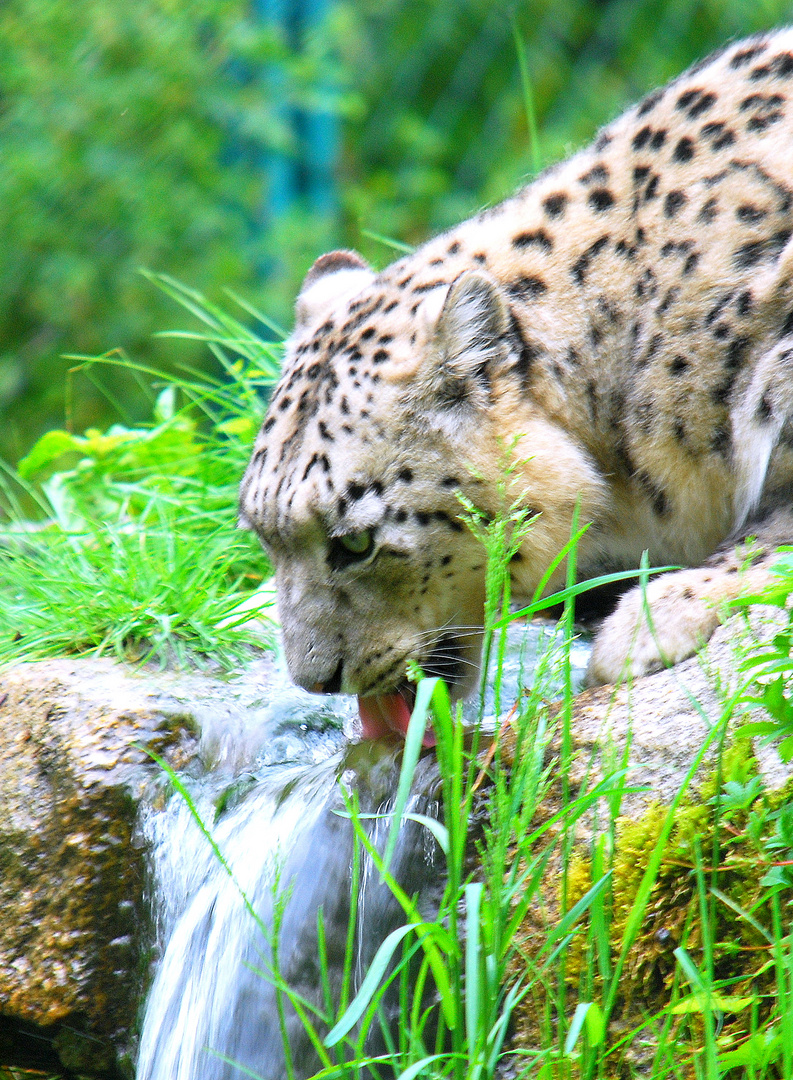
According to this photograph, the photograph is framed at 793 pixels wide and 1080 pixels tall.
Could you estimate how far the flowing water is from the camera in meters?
2.70

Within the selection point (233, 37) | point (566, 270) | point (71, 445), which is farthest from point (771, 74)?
point (233, 37)

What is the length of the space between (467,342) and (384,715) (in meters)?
0.91

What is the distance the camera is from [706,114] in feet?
10.8

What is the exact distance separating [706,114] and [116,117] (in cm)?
519

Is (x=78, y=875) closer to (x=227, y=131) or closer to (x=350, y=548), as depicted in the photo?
(x=350, y=548)

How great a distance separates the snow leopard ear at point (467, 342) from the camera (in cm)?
302

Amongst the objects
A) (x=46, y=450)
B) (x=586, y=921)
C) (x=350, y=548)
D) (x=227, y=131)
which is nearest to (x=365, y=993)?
(x=586, y=921)

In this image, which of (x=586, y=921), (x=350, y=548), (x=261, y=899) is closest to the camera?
(x=586, y=921)

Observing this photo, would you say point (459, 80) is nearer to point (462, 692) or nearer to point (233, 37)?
point (233, 37)

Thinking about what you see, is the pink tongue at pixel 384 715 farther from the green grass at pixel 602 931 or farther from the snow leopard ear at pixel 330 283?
the snow leopard ear at pixel 330 283

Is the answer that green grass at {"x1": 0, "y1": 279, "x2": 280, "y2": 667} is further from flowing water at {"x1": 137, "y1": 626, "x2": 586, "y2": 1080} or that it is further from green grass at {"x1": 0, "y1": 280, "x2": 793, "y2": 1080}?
green grass at {"x1": 0, "y1": 280, "x2": 793, "y2": 1080}

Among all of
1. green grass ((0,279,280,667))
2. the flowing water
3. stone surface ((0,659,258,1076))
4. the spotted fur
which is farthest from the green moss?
green grass ((0,279,280,667))

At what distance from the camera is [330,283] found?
3.80 metres

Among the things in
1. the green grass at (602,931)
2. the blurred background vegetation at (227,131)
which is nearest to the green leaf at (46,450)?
the blurred background vegetation at (227,131)
